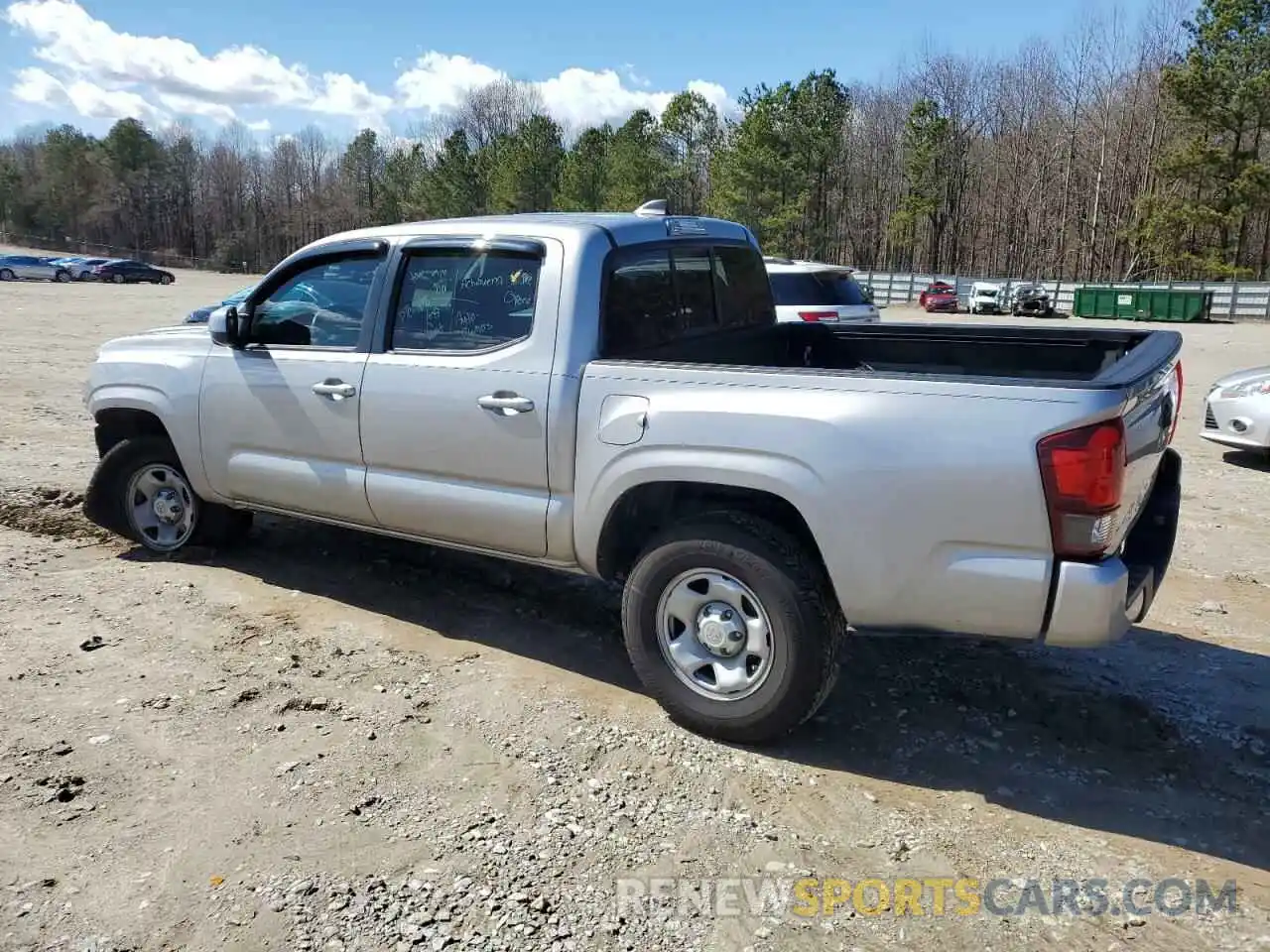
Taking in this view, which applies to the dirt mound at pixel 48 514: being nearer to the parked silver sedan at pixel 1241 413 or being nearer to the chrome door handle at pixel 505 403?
the chrome door handle at pixel 505 403

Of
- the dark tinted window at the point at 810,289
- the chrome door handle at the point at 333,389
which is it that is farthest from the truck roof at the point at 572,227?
the dark tinted window at the point at 810,289

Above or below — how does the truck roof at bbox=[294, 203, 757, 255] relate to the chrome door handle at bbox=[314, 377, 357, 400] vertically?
above

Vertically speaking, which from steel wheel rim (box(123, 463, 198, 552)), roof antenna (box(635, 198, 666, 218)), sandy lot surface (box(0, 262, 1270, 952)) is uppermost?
roof antenna (box(635, 198, 666, 218))

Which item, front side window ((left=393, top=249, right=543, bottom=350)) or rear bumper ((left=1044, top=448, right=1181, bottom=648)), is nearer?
rear bumper ((left=1044, top=448, right=1181, bottom=648))

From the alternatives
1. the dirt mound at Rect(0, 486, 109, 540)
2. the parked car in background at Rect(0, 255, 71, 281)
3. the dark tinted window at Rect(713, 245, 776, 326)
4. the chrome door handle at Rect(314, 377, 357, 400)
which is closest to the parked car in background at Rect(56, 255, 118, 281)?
the parked car in background at Rect(0, 255, 71, 281)

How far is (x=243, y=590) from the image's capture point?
5.34 m

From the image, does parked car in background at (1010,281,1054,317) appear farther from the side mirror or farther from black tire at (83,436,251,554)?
the side mirror

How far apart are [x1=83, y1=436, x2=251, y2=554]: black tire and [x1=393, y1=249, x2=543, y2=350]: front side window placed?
1915 millimetres

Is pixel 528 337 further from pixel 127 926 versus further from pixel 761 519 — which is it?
pixel 127 926

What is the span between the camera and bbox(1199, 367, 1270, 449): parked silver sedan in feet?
28.0

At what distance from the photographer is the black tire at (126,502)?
562cm

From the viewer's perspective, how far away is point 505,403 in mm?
4090

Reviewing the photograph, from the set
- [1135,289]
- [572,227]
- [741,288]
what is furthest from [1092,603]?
[1135,289]

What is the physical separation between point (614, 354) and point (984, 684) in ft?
7.10
